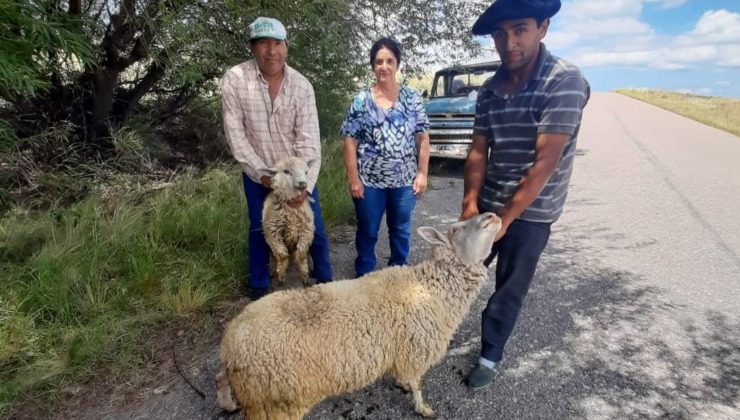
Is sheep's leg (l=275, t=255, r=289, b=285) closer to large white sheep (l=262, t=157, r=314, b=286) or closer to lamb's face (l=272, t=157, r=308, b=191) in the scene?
large white sheep (l=262, t=157, r=314, b=286)

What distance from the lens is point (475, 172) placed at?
2662 millimetres

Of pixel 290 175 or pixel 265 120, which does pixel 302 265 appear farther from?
pixel 265 120

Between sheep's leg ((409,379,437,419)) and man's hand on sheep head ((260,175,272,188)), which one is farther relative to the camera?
man's hand on sheep head ((260,175,272,188))

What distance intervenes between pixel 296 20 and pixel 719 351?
5.42m

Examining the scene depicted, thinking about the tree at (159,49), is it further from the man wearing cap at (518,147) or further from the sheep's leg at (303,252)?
the man wearing cap at (518,147)

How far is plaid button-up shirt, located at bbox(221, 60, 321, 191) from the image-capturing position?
10.0 ft

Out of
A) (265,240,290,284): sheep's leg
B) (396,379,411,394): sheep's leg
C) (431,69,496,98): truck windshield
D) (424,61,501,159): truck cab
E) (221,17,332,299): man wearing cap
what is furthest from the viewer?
(431,69,496,98): truck windshield

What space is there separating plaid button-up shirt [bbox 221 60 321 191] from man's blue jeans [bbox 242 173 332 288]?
0.66 ft

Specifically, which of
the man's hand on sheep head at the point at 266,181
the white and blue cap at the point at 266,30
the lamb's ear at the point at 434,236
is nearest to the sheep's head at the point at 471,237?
the lamb's ear at the point at 434,236

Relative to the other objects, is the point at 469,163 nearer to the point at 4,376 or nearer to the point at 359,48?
Result: the point at 4,376

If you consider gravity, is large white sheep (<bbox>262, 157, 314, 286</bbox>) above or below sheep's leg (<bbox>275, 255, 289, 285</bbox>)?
above

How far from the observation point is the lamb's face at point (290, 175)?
3.23m

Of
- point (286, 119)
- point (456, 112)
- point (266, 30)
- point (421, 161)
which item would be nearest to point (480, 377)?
point (421, 161)

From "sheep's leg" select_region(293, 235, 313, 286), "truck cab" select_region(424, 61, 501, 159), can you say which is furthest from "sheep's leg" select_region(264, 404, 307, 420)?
"truck cab" select_region(424, 61, 501, 159)
